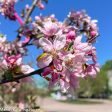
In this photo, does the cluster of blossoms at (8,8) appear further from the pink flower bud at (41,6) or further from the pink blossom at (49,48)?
the pink blossom at (49,48)

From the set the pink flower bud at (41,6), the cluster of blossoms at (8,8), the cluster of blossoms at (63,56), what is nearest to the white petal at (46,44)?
the cluster of blossoms at (63,56)

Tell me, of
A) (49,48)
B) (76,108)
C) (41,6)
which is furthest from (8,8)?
(76,108)

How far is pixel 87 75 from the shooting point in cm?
202

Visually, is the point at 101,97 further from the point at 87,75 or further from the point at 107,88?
the point at 87,75

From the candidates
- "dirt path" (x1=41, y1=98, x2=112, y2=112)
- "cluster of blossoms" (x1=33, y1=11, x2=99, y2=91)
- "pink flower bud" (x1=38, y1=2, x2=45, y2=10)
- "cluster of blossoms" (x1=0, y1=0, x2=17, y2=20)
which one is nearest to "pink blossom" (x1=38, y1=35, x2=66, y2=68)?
"cluster of blossoms" (x1=33, y1=11, x2=99, y2=91)

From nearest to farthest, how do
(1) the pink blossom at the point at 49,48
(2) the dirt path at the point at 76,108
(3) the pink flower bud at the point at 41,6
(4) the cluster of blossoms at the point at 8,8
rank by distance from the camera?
(1) the pink blossom at the point at 49,48 → (4) the cluster of blossoms at the point at 8,8 → (3) the pink flower bud at the point at 41,6 → (2) the dirt path at the point at 76,108

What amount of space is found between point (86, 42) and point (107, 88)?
2760 inches

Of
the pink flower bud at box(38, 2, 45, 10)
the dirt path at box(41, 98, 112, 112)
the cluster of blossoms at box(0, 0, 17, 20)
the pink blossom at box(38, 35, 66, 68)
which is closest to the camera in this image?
the pink blossom at box(38, 35, 66, 68)

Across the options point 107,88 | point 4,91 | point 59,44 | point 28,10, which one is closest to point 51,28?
point 59,44

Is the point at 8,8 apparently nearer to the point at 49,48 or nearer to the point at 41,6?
the point at 41,6

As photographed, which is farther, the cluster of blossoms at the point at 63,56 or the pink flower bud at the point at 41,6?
the pink flower bud at the point at 41,6

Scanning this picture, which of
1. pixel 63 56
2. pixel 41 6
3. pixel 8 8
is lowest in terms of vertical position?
pixel 63 56

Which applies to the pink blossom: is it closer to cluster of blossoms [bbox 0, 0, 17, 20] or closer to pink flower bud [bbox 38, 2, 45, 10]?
cluster of blossoms [bbox 0, 0, 17, 20]

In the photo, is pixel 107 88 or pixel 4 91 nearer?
pixel 4 91
